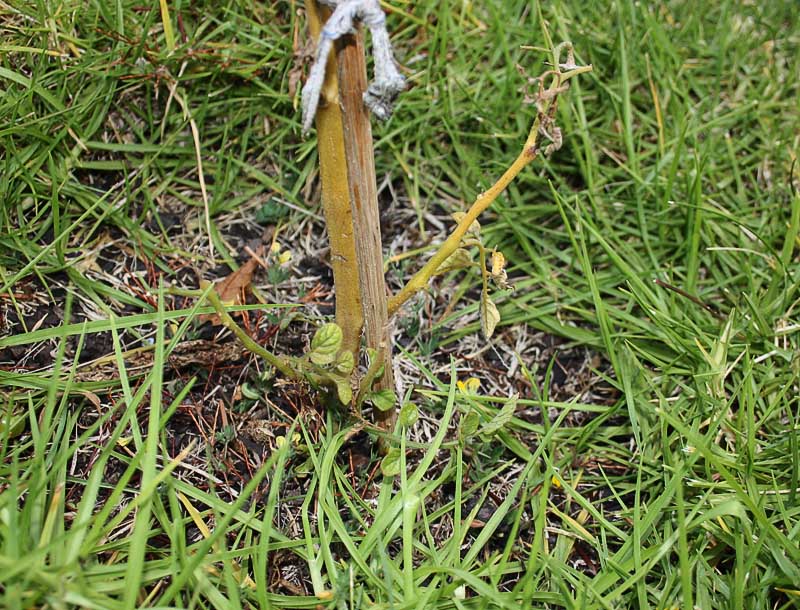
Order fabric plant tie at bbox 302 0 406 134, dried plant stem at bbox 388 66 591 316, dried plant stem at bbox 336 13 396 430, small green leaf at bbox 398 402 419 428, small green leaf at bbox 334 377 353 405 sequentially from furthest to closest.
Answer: small green leaf at bbox 398 402 419 428 < small green leaf at bbox 334 377 353 405 < dried plant stem at bbox 388 66 591 316 < dried plant stem at bbox 336 13 396 430 < fabric plant tie at bbox 302 0 406 134

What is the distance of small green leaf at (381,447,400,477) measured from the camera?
64.8 inches

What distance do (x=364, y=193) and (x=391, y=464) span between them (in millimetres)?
603

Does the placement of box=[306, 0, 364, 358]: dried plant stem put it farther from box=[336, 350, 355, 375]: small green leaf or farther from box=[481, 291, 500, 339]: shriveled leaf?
box=[481, 291, 500, 339]: shriveled leaf

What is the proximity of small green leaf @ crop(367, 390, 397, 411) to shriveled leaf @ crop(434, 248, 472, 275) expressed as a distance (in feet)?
0.99

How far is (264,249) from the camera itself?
2219mm

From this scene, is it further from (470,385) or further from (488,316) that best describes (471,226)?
(470,385)

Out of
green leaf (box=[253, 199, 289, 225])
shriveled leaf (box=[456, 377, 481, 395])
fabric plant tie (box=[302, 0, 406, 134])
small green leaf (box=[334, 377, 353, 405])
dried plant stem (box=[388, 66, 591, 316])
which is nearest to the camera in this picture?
fabric plant tie (box=[302, 0, 406, 134])

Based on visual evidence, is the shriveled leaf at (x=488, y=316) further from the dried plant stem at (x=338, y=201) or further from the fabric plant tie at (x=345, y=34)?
the fabric plant tie at (x=345, y=34)

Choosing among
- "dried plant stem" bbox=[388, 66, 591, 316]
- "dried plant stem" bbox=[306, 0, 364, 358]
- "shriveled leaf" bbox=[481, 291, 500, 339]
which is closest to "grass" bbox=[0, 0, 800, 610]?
"dried plant stem" bbox=[306, 0, 364, 358]

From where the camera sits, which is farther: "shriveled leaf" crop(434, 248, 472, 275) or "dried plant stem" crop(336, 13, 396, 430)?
"shriveled leaf" crop(434, 248, 472, 275)

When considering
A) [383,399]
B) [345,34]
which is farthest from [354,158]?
[383,399]

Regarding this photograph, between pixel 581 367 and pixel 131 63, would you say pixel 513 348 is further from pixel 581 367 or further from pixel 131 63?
pixel 131 63

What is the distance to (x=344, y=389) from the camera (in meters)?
1.61

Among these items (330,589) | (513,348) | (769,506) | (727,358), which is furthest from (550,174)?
(330,589)
